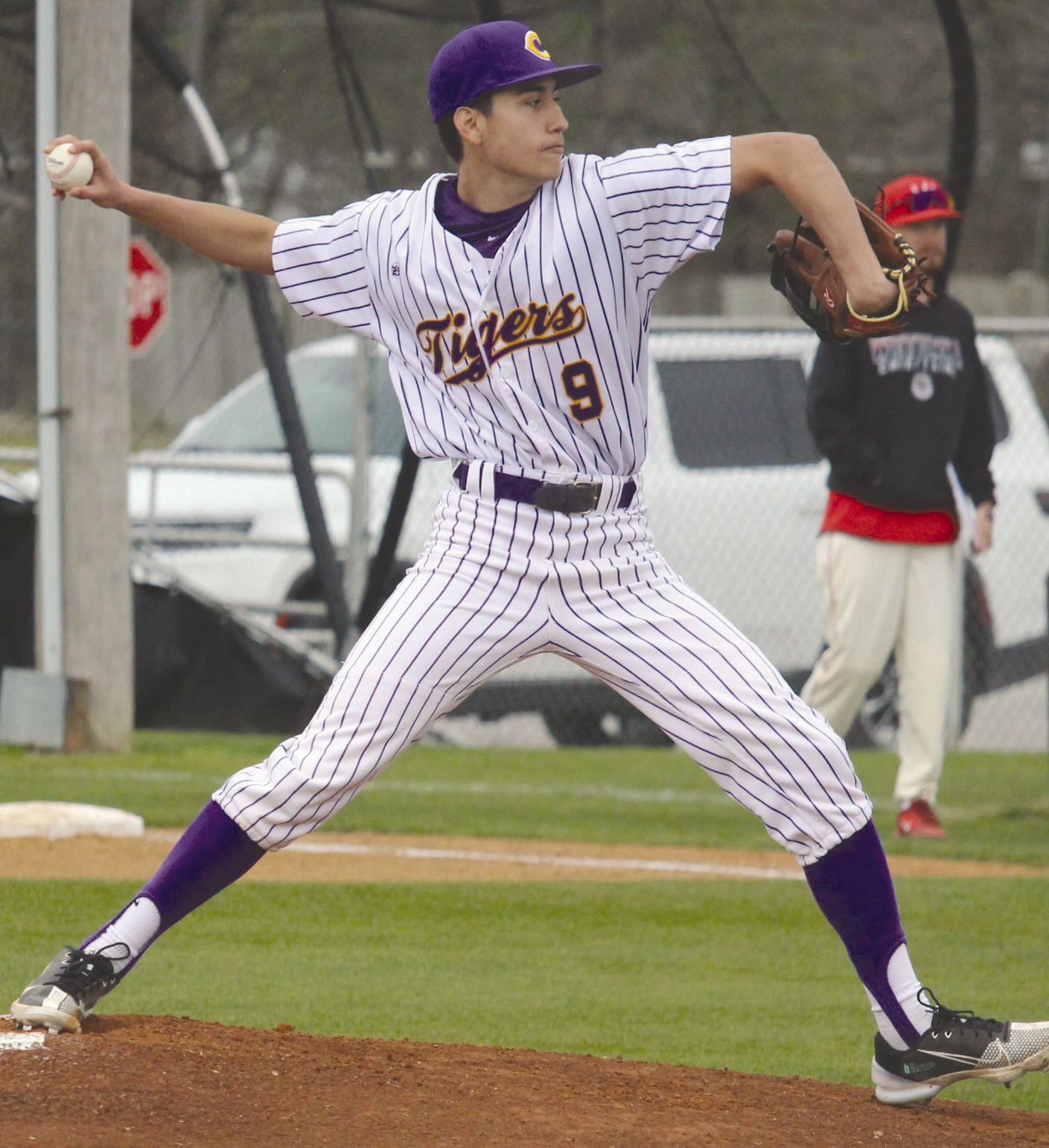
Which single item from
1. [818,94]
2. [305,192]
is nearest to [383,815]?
[305,192]

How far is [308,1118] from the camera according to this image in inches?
128

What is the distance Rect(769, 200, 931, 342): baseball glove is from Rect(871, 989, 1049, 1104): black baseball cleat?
1318mm

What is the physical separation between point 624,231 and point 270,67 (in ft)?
38.4

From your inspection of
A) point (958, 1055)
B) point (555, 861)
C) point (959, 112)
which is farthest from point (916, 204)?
point (958, 1055)

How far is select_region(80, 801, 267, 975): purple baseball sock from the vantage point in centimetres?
363

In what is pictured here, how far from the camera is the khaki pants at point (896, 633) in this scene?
677 centimetres

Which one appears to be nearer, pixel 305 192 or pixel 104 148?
pixel 104 148

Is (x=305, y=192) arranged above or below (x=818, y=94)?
below

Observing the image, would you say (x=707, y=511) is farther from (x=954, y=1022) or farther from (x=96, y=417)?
(x=954, y=1022)

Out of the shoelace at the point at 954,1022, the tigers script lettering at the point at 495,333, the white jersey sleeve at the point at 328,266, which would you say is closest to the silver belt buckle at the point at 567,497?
the tigers script lettering at the point at 495,333

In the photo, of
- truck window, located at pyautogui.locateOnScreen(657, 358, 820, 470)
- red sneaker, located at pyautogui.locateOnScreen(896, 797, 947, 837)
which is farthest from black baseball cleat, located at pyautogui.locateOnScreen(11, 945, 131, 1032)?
truck window, located at pyautogui.locateOnScreen(657, 358, 820, 470)

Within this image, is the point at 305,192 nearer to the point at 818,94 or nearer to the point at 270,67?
the point at 270,67

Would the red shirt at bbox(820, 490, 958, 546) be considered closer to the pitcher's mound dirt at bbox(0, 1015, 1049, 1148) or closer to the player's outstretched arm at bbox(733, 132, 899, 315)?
the pitcher's mound dirt at bbox(0, 1015, 1049, 1148)

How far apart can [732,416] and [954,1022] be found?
6.70 meters
